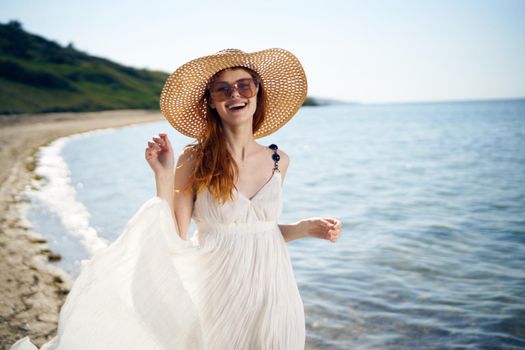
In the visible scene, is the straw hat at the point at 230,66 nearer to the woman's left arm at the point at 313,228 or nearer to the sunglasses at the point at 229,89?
the sunglasses at the point at 229,89

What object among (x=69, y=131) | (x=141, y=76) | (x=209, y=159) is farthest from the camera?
(x=141, y=76)

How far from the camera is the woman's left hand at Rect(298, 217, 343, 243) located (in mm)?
2660

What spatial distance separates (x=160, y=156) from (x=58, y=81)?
165ft

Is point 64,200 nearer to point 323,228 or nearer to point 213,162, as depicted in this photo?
point 213,162

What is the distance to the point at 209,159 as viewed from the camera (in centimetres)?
260

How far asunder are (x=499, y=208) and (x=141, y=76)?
77710mm

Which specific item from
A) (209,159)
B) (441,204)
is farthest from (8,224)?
(441,204)

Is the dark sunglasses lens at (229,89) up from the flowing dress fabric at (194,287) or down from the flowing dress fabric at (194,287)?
up

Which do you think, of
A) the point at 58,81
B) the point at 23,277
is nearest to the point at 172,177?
Answer: the point at 23,277

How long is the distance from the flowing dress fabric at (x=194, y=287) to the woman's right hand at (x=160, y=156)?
0.60ft

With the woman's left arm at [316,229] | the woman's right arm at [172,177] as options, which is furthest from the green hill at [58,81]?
the woman's left arm at [316,229]

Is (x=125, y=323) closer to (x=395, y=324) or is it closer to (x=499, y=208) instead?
(x=395, y=324)

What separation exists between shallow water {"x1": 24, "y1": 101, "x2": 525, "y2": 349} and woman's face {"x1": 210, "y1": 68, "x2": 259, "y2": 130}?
9.00 feet

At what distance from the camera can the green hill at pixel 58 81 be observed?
38.9 meters
